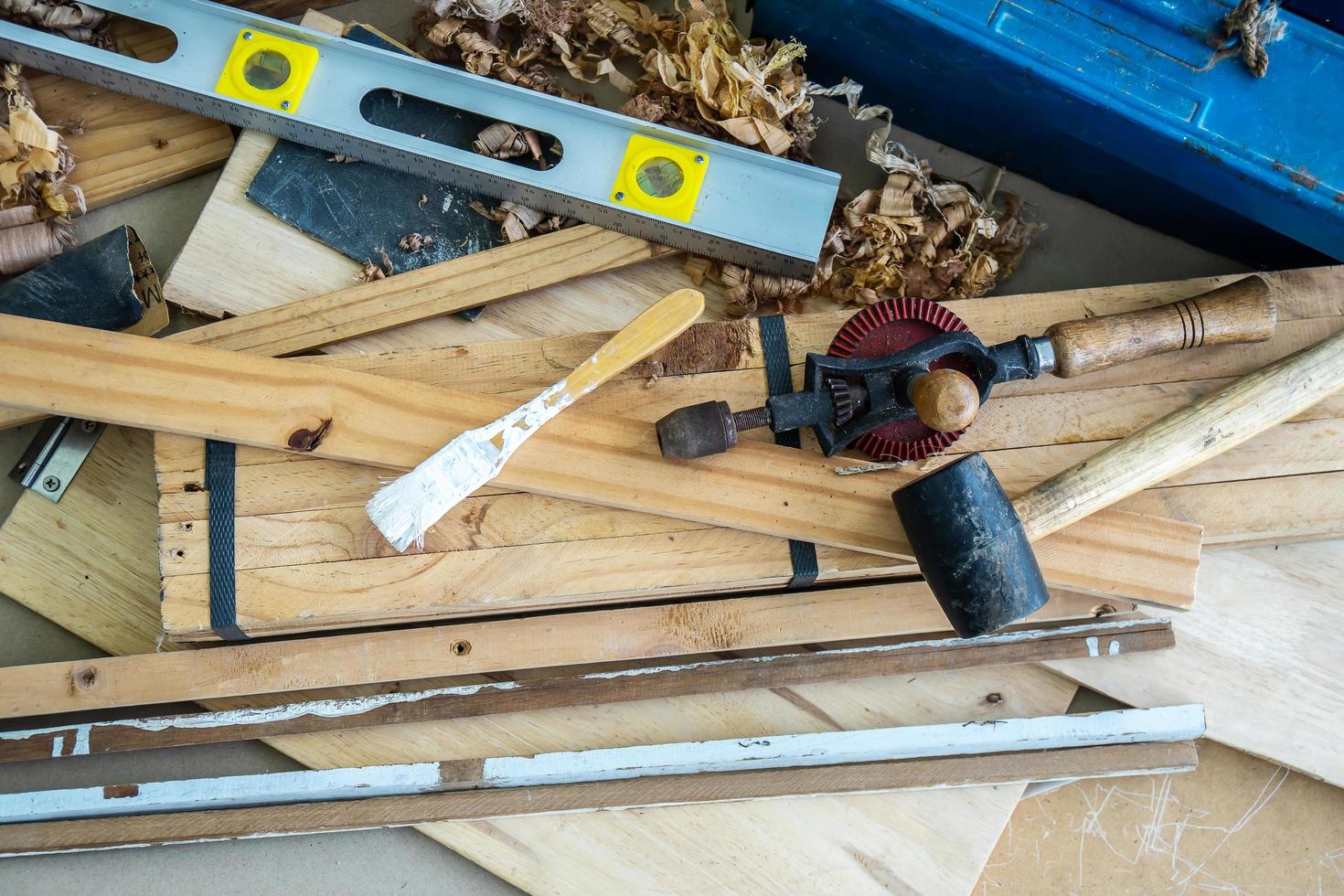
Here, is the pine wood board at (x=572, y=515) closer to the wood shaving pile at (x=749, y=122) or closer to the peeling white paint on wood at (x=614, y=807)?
the wood shaving pile at (x=749, y=122)

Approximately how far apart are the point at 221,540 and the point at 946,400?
4.11ft

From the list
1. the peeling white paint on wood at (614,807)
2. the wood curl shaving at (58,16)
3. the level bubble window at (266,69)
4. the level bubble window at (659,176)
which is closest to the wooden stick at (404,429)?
the peeling white paint on wood at (614,807)

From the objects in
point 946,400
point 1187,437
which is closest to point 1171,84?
point 1187,437

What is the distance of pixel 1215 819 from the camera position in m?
2.08

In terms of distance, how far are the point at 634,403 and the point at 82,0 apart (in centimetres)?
142

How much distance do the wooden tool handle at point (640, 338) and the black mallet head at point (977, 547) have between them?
46 centimetres

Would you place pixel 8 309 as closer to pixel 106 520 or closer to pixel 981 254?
pixel 106 520

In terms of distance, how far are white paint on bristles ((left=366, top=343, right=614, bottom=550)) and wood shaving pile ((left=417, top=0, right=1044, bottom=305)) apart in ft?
1.73

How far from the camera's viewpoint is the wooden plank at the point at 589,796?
1.83 m

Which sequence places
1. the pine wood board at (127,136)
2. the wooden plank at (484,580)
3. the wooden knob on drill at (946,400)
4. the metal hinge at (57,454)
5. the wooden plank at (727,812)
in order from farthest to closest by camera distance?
the pine wood board at (127,136) → the metal hinge at (57,454) → the wooden plank at (727,812) → the wooden plank at (484,580) → the wooden knob on drill at (946,400)

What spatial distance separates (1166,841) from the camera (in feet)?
6.79

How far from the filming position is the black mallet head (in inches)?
62.4

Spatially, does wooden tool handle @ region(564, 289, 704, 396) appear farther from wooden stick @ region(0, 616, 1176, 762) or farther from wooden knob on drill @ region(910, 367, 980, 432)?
wooden stick @ region(0, 616, 1176, 762)

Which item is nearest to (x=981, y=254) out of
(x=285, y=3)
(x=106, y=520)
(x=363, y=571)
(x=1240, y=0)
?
(x=1240, y=0)
